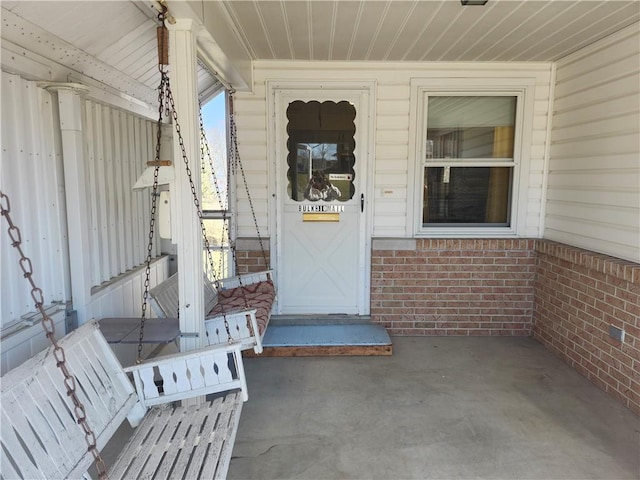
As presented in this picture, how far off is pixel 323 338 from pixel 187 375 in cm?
206

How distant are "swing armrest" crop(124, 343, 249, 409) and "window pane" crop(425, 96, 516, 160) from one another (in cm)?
312

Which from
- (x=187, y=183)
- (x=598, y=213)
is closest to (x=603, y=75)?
(x=598, y=213)

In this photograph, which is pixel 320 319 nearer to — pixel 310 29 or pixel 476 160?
pixel 476 160

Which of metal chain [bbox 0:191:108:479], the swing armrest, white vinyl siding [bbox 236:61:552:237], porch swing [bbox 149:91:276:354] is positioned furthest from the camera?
white vinyl siding [bbox 236:61:552:237]

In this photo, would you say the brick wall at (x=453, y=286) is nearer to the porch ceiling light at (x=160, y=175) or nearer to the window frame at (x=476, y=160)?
the window frame at (x=476, y=160)

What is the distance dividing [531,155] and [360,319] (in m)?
2.51

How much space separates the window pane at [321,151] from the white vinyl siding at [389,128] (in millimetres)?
238

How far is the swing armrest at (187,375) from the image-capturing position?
7.43 ft

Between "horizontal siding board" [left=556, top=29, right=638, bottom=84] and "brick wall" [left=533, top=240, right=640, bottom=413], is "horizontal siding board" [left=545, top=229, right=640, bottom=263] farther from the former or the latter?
"horizontal siding board" [left=556, top=29, right=638, bottom=84]

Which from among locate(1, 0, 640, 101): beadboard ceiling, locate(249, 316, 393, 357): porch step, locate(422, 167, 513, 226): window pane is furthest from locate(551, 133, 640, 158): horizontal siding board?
locate(249, 316, 393, 357): porch step

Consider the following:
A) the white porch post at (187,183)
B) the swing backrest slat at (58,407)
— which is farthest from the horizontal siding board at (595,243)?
the swing backrest slat at (58,407)

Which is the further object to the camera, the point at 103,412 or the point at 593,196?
the point at 593,196

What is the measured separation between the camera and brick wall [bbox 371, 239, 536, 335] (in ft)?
14.7

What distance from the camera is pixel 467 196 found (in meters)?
4.53
